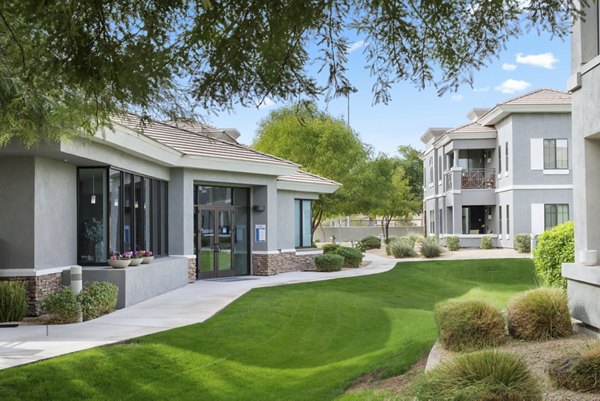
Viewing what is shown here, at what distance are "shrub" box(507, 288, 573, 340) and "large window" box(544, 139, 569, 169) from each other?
28.2 meters

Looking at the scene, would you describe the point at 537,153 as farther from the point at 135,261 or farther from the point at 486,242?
the point at 135,261

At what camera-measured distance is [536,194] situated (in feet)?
117

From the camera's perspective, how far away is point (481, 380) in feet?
20.3

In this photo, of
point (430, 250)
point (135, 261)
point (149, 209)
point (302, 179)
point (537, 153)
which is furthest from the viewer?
point (537, 153)

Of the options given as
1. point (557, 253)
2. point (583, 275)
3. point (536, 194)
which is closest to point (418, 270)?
point (536, 194)

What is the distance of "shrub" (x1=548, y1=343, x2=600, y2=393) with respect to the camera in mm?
6477

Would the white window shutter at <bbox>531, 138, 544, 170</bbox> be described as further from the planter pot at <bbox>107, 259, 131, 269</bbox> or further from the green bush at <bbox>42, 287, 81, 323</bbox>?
the green bush at <bbox>42, 287, 81, 323</bbox>

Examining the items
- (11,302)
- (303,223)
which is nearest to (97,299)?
(11,302)

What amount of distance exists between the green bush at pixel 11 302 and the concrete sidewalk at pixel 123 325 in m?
0.41

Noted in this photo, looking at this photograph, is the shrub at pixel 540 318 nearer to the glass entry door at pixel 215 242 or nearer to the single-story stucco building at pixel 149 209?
the single-story stucco building at pixel 149 209

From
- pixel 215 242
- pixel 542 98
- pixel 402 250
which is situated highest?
pixel 542 98

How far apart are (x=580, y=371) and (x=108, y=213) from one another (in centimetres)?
1249

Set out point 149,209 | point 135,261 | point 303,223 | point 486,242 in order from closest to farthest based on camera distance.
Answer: point 135,261 < point 149,209 < point 303,223 < point 486,242

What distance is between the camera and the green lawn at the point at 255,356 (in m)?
9.20
